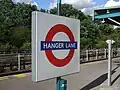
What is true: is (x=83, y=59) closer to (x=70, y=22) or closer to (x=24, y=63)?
(x=24, y=63)

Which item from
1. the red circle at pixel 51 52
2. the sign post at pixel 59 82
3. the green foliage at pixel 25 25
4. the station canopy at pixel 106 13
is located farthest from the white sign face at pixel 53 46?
the green foliage at pixel 25 25

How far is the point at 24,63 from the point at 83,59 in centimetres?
899

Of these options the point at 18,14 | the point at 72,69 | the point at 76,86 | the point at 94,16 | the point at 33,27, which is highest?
the point at 18,14

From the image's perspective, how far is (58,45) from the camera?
4.86m

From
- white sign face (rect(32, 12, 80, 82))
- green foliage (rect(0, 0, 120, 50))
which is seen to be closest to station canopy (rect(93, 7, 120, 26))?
white sign face (rect(32, 12, 80, 82))

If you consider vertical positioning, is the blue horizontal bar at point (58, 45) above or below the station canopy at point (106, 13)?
below

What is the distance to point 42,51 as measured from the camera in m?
4.50

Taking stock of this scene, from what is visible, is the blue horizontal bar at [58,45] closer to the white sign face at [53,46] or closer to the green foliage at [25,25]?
the white sign face at [53,46]

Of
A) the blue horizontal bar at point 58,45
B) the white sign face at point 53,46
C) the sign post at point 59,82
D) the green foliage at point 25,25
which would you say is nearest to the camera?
the white sign face at point 53,46

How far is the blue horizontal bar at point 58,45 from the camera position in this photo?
15.0ft

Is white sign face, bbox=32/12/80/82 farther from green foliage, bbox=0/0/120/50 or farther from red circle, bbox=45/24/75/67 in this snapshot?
green foliage, bbox=0/0/120/50

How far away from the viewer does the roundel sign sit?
4.62 metres

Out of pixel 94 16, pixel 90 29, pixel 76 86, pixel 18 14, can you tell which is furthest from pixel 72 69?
pixel 18 14

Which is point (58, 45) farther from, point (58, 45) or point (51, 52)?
point (51, 52)
